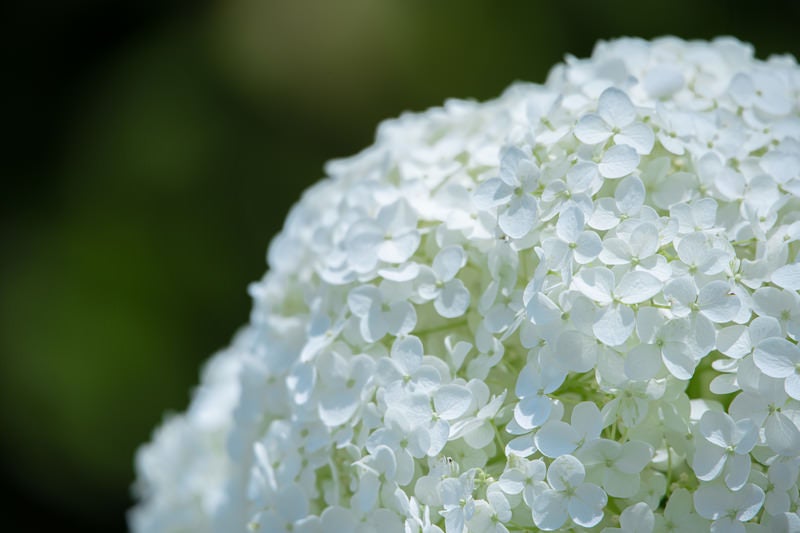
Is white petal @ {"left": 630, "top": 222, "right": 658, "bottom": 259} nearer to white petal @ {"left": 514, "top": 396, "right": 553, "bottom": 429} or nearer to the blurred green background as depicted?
white petal @ {"left": 514, "top": 396, "right": 553, "bottom": 429}

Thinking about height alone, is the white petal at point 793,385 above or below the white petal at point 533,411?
below

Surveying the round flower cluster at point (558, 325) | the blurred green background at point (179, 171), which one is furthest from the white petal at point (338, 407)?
the blurred green background at point (179, 171)

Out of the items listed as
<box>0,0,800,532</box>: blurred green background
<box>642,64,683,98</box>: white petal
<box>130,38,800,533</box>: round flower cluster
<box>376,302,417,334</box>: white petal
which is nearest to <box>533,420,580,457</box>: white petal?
<box>130,38,800,533</box>: round flower cluster

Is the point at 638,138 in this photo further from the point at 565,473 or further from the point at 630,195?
the point at 565,473

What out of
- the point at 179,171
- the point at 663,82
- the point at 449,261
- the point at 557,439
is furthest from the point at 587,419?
the point at 179,171

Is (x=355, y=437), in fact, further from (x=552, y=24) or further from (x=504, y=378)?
(x=552, y=24)

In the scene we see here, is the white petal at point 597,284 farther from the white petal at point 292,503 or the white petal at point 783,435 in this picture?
the white petal at point 292,503

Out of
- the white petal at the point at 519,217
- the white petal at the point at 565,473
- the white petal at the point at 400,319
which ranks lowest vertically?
the white petal at the point at 565,473

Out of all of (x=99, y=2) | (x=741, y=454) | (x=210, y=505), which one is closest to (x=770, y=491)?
(x=741, y=454)
